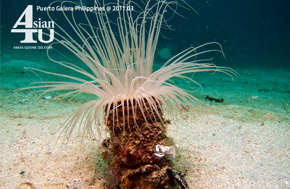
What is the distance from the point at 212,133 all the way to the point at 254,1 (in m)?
39.8

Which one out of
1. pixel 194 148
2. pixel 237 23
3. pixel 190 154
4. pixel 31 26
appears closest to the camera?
pixel 190 154

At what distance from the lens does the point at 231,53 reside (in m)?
27.1

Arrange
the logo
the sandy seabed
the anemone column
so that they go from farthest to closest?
the logo → the sandy seabed → the anemone column

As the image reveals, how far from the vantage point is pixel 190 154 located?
2789 millimetres

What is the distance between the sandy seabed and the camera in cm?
226

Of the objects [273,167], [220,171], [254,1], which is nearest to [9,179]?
[220,171]

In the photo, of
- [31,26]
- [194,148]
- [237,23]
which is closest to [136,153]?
[194,148]

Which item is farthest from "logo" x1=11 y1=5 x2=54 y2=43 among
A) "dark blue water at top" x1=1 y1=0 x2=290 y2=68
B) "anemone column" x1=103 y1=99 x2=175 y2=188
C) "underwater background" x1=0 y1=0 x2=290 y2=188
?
"dark blue water at top" x1=1 y1=0 x2=290 y2=68

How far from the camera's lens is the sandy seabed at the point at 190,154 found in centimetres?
226

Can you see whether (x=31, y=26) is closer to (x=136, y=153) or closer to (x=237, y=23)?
(x=136, y=153)

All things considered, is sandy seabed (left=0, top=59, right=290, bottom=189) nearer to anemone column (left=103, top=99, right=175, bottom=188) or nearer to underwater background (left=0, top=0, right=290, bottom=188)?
underwater background (left=0, top=0, right=290, bottom=188)

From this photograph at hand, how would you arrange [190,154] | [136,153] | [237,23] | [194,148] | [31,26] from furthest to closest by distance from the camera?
1. [237,23]
2. [31,26]
3. [194,148]
4. [190,154]
5. [136,153]

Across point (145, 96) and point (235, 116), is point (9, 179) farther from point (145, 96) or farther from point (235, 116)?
point (235, 116)

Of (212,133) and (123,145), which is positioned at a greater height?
(123,145)
